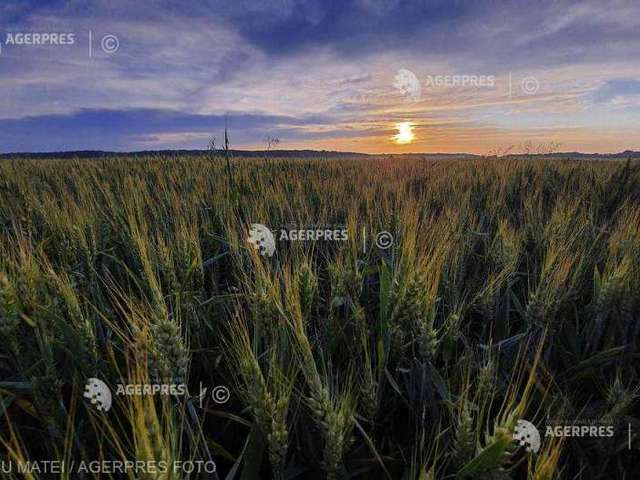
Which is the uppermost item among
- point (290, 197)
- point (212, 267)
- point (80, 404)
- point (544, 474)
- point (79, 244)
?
point (290, 197)

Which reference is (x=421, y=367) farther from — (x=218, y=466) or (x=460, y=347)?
(x=218, y=466)

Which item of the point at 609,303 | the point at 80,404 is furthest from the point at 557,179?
the point at 80,404

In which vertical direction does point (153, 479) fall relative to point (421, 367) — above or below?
above

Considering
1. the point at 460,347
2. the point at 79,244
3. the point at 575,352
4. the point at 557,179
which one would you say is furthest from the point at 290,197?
the point at 557,179

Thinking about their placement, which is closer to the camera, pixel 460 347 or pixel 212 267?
pixel 460 347

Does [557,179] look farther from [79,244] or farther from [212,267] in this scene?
[79,244]

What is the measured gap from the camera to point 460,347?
188cm

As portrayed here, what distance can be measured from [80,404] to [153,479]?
0.94 metres

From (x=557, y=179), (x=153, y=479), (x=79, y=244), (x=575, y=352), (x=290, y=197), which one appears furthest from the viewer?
(x=557, y=179)

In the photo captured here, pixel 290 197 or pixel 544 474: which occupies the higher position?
pixel 290 197

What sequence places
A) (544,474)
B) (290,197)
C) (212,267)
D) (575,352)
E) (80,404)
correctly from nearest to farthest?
(544,474) < (80,404) < (575,352) < (212,267) < (290,197)

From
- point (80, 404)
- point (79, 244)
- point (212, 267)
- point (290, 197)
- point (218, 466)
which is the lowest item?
point (218, 466)

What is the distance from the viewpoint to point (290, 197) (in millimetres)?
4211

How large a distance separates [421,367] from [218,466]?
A: 0.84 m
